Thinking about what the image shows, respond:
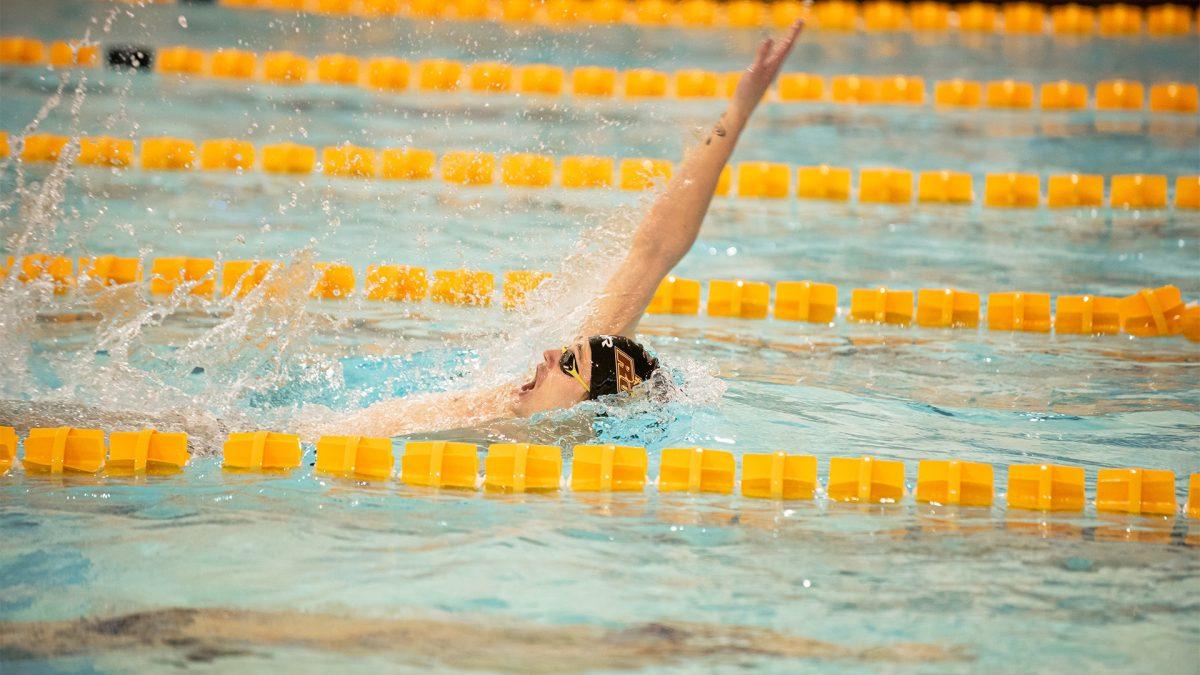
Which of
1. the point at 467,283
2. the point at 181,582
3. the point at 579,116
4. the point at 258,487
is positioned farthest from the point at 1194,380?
the point at 579,116

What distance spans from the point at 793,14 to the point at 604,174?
439cm

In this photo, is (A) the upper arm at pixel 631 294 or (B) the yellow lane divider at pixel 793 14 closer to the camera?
(A) the upper arm at pixel 631 294

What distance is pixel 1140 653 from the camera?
265 cm

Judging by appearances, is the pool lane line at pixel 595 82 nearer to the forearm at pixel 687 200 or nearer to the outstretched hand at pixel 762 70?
the forearm at pixel 687 200

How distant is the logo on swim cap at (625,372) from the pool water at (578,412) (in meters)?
0.19

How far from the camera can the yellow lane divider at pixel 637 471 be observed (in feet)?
11.4

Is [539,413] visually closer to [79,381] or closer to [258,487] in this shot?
[258,487]

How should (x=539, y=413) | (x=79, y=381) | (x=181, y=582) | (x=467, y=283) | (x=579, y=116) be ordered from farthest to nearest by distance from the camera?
1. (x=579, y=116)
2. (x=467, y=283)
3. (x=79, y=381)
4. (x=539, y=413)
5. (x=181, y=582)

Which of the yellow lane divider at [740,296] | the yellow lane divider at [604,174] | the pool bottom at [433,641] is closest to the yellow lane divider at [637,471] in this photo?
the pool bottom at [433,641]

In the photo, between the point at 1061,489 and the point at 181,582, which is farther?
the point at 1061,489

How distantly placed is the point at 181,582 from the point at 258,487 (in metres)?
0.62

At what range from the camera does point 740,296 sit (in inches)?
214

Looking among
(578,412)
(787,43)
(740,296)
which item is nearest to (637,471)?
(578,412)

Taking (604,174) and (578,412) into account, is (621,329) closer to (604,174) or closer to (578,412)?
(578,412)
